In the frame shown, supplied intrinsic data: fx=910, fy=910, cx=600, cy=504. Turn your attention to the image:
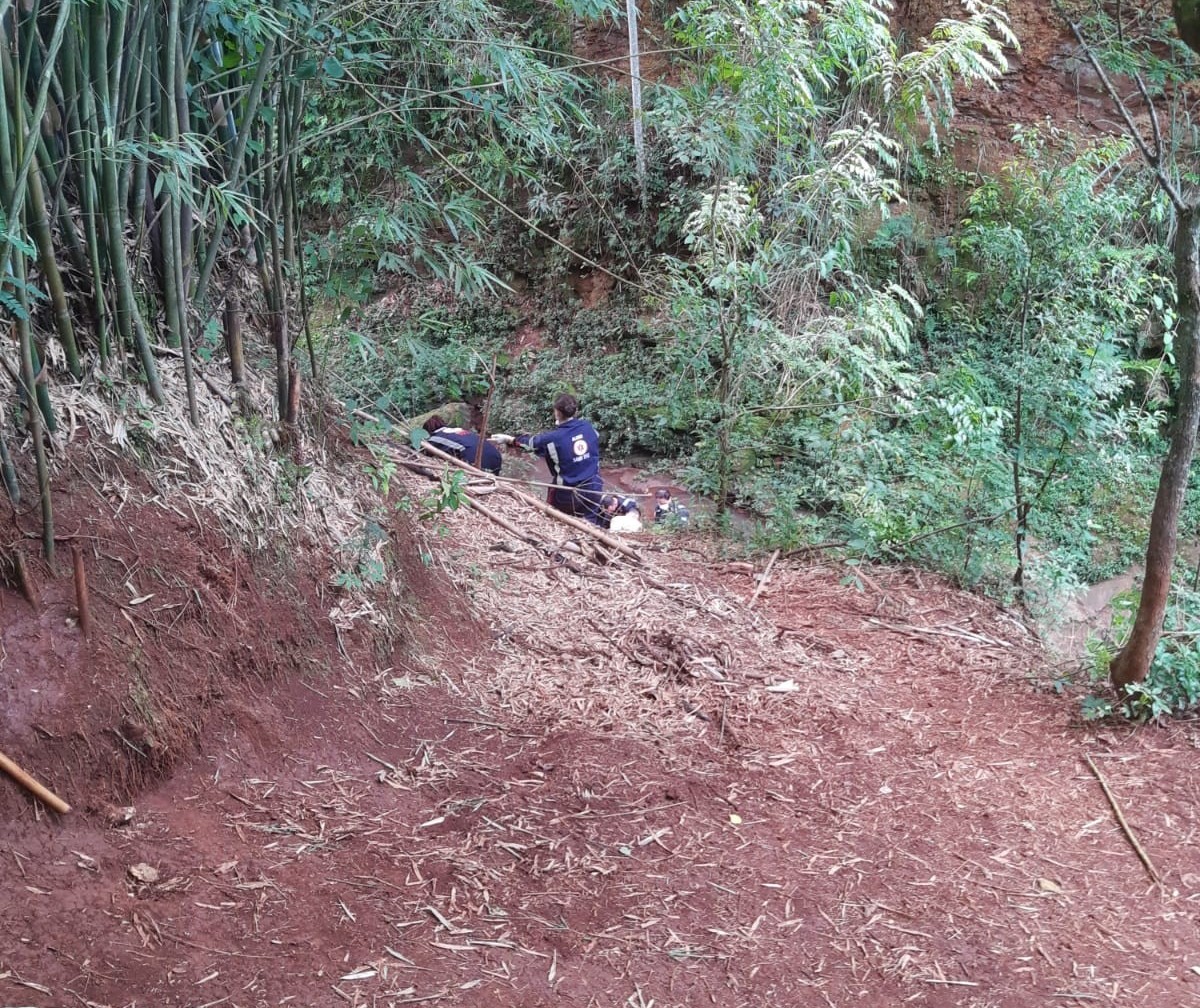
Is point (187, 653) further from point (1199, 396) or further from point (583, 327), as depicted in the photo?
point (583, 327)

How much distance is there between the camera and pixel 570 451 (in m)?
6.87

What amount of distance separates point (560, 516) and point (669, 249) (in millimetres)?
7415

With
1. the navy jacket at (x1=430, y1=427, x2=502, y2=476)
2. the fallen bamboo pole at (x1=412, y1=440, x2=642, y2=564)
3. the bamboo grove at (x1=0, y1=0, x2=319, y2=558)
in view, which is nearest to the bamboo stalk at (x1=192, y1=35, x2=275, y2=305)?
the bamboo grove at (x1=0, y1=0, x2=319, y2=558)

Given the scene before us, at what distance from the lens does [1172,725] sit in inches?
151

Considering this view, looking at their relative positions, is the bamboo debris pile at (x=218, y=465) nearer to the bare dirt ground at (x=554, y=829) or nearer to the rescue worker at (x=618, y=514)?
the bare dirt ground at (x=554, y=829)

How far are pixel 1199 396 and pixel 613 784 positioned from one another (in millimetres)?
2721

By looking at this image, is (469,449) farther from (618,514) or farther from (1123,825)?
(1123,825)

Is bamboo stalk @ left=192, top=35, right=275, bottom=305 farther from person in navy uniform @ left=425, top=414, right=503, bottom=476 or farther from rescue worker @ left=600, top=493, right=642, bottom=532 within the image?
rescue worker @ left=600, top=493, right=642, bottom=532

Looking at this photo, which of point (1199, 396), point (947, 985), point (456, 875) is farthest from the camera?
point (1199, 396)

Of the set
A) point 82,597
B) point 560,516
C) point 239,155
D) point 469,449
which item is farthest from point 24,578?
point 469,449

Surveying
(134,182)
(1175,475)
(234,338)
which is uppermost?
(134,182)

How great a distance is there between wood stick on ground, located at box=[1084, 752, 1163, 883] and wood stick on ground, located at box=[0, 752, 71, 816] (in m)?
3.27

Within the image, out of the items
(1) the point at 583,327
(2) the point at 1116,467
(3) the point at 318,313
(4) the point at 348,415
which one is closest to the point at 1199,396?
(2) the point at 1116,467

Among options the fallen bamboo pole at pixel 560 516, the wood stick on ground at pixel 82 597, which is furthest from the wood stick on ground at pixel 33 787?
the fallen bamboo pole at pixel 560 516
